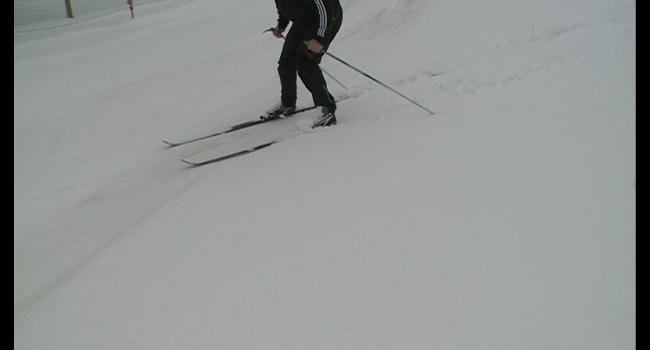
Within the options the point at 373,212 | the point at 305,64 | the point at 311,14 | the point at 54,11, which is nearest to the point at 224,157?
the point at 305,64

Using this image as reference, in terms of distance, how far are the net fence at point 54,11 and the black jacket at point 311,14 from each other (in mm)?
7458

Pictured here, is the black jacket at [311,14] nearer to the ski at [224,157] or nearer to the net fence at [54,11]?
the ski at [224,157]

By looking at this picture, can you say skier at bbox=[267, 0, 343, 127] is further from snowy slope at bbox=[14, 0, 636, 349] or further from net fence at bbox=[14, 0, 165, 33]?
net fence at bbox=[14, 0, 165, 33]

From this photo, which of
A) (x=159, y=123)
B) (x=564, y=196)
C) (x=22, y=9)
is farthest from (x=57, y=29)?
(x=564, y=196)

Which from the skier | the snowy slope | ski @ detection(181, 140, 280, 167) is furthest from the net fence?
ski @ detection(181, 140, 280, 167)

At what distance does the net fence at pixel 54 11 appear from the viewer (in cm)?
959

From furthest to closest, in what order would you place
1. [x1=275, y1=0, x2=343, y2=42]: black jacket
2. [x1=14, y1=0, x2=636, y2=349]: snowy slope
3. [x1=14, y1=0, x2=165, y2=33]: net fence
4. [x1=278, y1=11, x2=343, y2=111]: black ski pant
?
[x1=14, y1=0, x2=165, y2=33]: net fence, [x1=278, y1=11, x2=343, y2=111]: black ski pant, [x1=275, y1=0, x2=343, y2=42]: black jacket, [x1=14, y1=0, x2=636, y2=349]: snowy slope

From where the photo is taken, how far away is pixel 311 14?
4020mm

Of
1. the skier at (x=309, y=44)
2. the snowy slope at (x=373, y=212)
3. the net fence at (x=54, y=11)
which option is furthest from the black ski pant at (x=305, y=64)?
the net fence at (x=54, y=11)

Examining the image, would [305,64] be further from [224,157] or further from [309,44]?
[224,157]

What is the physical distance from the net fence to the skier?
24.4 feet

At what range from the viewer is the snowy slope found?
1.99 m

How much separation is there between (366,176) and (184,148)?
6.59 ft

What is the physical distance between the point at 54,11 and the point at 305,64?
9199mm
